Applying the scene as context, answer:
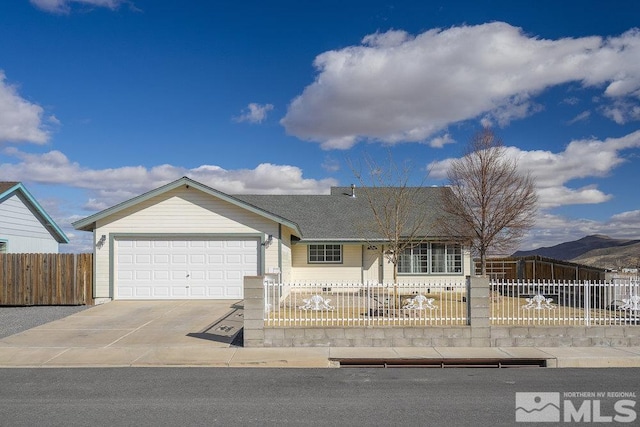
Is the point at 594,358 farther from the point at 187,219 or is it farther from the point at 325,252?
the point at 325,252

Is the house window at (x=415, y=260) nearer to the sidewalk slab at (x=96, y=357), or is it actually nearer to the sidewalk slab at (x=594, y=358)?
the sidewalk slab at (x=594, y=358)

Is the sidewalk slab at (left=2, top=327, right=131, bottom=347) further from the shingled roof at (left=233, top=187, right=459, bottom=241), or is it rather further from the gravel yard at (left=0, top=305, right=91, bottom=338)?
the shingled roof at (left=233, top=187, right=459, bottom=241)

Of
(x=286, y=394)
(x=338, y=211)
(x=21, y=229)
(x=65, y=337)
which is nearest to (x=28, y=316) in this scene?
(x=65, y=337)

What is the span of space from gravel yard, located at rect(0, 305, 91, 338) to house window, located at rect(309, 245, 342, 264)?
10.2 meters

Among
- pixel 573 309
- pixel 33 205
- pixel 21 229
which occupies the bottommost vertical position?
pixel 573 309

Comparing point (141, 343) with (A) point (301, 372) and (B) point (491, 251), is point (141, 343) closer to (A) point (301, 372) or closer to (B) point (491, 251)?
(A) point (301, 372)

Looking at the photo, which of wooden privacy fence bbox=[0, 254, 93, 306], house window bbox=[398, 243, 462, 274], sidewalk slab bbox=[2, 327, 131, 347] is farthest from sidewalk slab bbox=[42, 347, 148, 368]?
house window bbox=[398, 243, 462, 274]

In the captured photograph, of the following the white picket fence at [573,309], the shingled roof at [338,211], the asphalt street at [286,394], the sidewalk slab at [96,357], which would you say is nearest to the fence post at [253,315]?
the asphalt street at [286,394]

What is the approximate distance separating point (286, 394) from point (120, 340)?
6.11 m

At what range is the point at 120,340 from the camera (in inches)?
504

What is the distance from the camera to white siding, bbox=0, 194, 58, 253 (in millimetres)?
22969

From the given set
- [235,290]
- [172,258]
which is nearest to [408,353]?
[235,290]

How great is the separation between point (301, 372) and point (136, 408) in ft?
11.0

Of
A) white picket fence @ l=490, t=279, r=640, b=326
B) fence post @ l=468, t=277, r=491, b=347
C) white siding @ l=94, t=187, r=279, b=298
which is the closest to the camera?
fence post @ l=468, t=277, r=491, b=347
